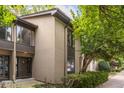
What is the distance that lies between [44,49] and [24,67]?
259cm

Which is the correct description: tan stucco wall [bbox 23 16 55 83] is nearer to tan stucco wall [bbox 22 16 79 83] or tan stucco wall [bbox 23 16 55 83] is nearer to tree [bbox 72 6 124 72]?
tan stucco wall [bbox 22 16 79 83]

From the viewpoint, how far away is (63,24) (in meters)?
26.0

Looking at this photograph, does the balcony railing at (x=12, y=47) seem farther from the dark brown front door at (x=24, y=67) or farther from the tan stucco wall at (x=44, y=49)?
the dark brown front door at (x=24, y=67)

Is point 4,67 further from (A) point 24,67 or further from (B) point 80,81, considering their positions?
(B) point 80,81

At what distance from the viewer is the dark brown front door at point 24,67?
23516 millimetres

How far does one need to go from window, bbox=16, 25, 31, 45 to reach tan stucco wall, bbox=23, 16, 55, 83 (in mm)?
734

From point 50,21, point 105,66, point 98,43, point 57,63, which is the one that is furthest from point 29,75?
point 105,66

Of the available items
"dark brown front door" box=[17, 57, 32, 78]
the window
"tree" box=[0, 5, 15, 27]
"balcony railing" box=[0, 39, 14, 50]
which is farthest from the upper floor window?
"tree" box=[0, 5, 15, 27]

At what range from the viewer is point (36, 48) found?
962 inches

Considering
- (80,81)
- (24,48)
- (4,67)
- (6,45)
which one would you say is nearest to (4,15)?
(80,81)

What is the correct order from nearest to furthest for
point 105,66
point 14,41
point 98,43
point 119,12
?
1. point 119,12
2. point 14,41
3. point 98,43
4. point 105,66

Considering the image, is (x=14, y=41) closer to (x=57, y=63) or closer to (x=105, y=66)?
(x=57, y=63)

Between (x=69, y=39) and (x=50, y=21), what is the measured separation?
5485 mm

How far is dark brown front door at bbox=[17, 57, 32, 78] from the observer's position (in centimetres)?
2352
